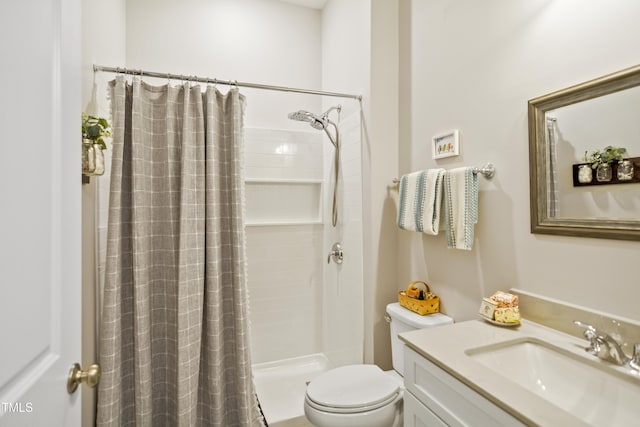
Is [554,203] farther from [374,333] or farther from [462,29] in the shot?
[374,333]

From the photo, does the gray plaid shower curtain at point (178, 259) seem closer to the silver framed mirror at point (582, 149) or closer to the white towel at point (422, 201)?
the white towel at point (422, 201)

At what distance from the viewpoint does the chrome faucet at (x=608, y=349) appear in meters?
0.85

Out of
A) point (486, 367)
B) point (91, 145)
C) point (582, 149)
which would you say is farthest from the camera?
point (91, 145)

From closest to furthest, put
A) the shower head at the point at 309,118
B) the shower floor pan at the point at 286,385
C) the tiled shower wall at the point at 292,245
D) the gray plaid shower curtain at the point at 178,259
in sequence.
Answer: the gray plaid shower curtain at the point at 178,259
the shower floor pan at the point at 286,385
the shower head at the point at 309,118
the tiled shower wall at the point at 292,245

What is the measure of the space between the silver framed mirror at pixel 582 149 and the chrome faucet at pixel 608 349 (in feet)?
0.96

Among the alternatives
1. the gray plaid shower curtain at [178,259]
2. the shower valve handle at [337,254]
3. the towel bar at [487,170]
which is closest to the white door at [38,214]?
the gray plaid shower curtain at [178,259]

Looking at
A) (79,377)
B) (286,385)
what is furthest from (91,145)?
(286,385)

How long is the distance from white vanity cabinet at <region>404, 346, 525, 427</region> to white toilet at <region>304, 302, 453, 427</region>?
23 cm

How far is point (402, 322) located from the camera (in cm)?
164

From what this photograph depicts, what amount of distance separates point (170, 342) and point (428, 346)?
129 centimetres

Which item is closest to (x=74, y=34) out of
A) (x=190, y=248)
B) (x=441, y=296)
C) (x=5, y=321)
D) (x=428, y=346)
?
(x=5, y=321)

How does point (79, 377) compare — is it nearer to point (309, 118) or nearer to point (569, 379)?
point (569, 379)

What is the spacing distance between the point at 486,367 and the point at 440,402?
190mm

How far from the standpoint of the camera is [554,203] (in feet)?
3.64
